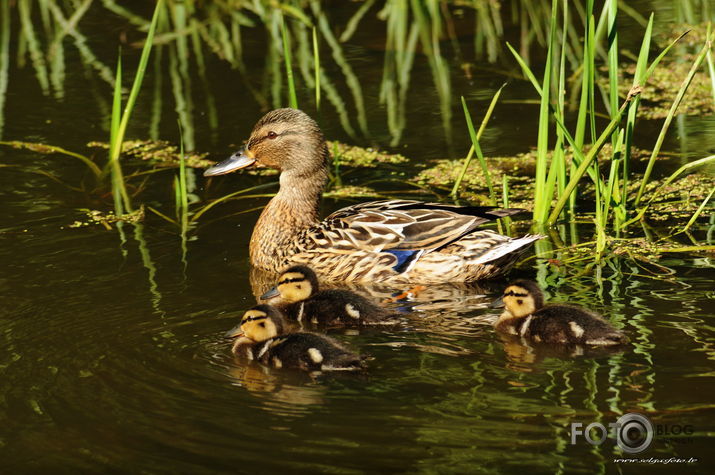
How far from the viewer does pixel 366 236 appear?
19.9 ft

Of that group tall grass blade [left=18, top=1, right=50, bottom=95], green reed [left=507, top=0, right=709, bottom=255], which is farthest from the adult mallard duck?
tall grass blade [left=18, top=1, right=50, bottom=95]

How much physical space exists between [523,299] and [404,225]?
1.15 metres

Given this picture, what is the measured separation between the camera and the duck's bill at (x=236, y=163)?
6914 millimetres

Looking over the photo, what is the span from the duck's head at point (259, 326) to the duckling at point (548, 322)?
37.9 inches

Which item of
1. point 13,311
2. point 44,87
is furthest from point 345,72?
point 13,311

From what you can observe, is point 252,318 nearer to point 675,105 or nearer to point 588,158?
point 588,158

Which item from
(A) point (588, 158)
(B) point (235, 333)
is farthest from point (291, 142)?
(B) point (235, 333)

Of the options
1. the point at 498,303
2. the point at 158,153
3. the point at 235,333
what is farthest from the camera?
the point at 158,153

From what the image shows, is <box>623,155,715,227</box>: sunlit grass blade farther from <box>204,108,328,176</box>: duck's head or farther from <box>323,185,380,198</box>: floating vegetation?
<box>204,108,328,176</box>: duck's head

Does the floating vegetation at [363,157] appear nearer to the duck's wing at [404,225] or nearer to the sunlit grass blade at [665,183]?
the duck's wing at [404,225]

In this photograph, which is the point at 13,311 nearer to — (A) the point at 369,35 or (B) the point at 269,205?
(B) the point at 269,205

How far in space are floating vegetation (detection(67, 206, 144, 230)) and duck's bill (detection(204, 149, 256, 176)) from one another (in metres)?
0.51

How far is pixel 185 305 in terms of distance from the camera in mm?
5484

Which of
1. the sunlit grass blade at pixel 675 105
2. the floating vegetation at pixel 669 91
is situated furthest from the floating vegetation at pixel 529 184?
the floating vegetation at pixel 669 91
